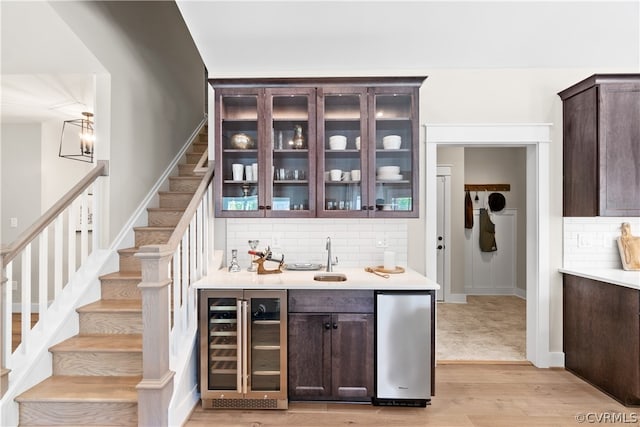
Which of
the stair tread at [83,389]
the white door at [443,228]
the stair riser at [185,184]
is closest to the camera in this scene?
the stair tread at [83,389]

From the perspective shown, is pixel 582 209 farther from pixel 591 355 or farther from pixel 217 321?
pixel 217 321

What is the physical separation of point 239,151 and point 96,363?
1851 millimetres

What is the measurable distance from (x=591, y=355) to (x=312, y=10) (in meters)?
3.46

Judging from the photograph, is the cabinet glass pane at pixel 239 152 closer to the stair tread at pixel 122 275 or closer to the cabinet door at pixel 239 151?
the cabinet door at pixel 239 151

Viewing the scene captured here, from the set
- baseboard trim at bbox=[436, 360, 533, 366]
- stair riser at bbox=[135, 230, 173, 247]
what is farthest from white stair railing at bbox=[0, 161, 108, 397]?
baseboard trim at bbox=[436, 360, 533, 366]

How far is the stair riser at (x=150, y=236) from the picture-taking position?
129 inches

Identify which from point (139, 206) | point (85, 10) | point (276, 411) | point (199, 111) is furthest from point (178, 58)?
point (276, 411)

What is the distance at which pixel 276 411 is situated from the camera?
2.45 m

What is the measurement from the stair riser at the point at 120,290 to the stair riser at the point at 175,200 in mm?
1063

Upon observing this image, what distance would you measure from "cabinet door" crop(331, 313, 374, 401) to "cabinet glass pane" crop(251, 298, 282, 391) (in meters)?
0.41

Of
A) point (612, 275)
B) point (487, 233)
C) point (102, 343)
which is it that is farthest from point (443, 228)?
point (102, 343)

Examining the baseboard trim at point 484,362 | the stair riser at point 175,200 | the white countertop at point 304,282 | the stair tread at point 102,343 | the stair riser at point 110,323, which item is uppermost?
the stair riser at point 175,200

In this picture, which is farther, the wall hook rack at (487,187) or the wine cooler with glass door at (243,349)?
the wall hook rack at (487,187)

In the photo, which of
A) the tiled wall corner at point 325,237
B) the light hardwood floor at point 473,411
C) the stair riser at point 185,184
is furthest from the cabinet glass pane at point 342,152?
the stair riser at point 185,184
